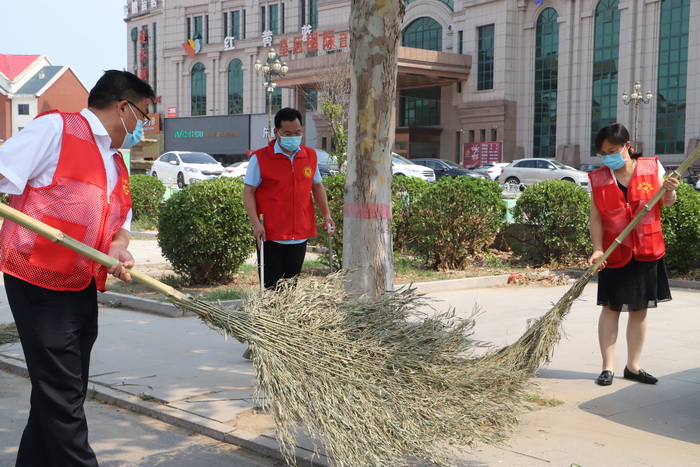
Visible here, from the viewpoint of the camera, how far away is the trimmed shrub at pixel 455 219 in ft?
37.4

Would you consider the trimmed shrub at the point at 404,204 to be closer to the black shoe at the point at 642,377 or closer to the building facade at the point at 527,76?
the black shoe at the point at 642,377

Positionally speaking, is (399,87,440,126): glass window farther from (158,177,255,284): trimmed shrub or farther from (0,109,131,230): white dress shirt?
(0,109,131,230): white dress shirt

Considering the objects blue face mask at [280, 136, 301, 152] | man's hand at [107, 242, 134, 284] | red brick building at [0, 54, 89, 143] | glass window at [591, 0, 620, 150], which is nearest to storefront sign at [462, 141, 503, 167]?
glass window at [591, 0, 620, 150]

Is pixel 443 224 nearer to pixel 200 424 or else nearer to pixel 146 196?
pixel 200 424

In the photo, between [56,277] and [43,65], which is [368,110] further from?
[43,65]

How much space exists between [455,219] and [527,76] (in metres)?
37.4

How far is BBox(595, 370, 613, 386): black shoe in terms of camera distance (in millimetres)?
5484

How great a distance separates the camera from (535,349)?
5.16 m

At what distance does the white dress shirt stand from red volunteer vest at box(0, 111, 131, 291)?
3cm

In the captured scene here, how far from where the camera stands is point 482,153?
1847 inches

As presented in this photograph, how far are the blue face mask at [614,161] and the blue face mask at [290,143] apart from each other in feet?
7.21

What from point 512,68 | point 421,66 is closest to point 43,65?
point 421,66

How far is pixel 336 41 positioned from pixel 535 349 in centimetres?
4772

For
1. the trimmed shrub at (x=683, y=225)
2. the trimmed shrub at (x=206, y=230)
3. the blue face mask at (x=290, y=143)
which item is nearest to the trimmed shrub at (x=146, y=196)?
the trimmed shrub at (x=206, y=230)
